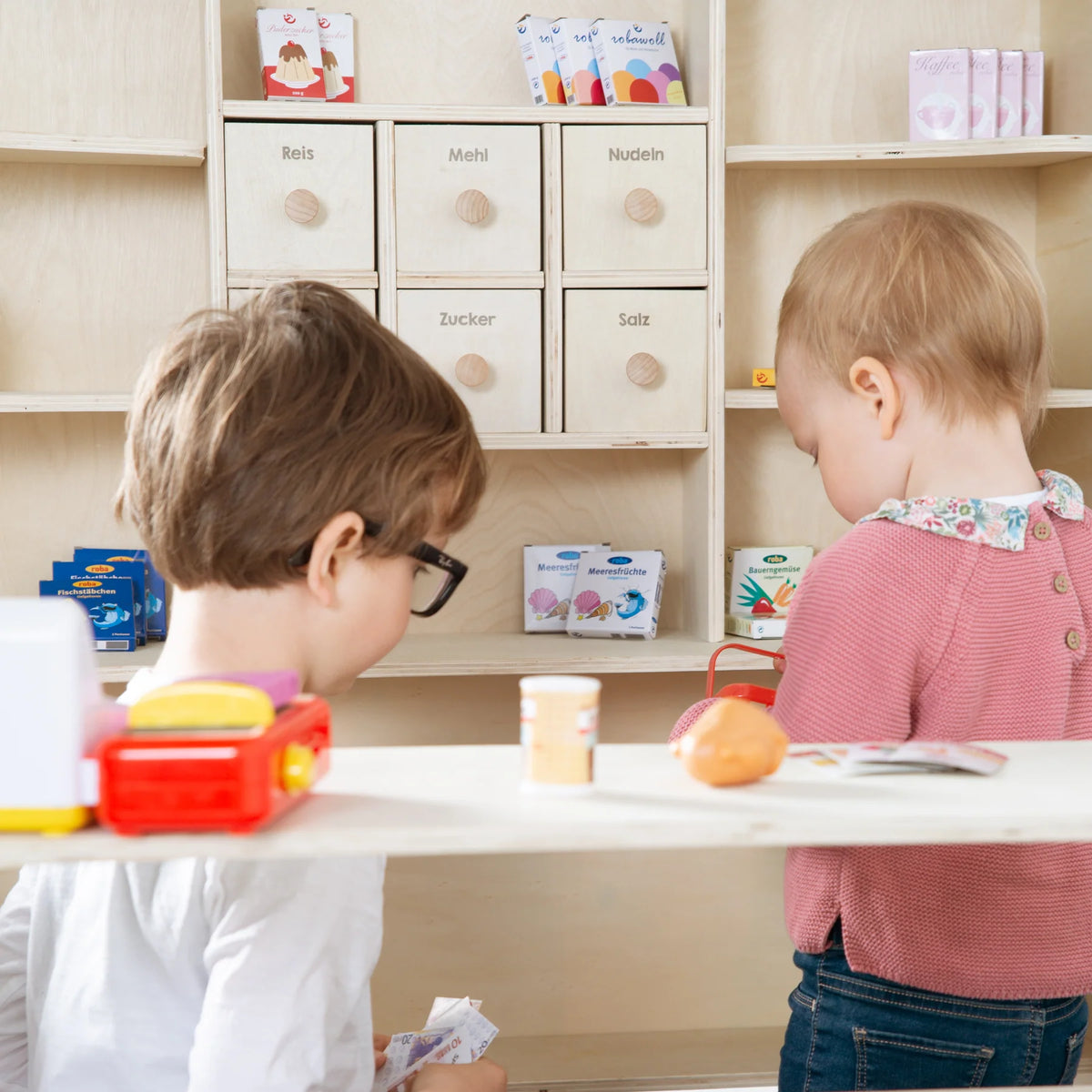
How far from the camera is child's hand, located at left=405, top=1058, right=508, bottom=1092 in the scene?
1.08 m

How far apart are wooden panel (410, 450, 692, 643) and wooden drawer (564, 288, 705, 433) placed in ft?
0.91

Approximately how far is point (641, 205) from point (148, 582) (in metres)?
1.05

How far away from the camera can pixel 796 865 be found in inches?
48.5

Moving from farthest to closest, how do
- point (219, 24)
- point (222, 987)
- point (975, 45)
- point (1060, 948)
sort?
point (975, 45) → point (219, 24) → point (1060, 948) → point (222, 987)

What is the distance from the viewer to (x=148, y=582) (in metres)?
2.18

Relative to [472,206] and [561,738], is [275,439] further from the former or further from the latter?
[472,206]

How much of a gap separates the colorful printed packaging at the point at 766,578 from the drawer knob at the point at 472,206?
0.75 meters

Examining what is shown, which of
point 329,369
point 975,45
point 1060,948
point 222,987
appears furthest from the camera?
point 975,45

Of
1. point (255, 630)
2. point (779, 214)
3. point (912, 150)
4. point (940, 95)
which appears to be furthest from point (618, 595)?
point (255, 630)

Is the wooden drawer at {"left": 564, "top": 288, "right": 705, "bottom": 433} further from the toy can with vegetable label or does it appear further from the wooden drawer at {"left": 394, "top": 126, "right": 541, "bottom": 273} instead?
the toy can with vegetable label

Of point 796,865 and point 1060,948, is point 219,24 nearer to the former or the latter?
point 796,865

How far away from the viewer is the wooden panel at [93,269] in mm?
2287

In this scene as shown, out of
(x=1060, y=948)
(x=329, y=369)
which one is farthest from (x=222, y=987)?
(x=1060, y=948)

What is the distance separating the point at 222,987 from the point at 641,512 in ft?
5.62
